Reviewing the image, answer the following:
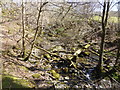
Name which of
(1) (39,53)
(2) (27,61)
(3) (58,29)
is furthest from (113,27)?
(2) (27,61)

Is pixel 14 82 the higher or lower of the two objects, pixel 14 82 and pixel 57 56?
the higher

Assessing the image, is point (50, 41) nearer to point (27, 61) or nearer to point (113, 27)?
point (27, 61)

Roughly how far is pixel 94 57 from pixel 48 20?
499 centimetres

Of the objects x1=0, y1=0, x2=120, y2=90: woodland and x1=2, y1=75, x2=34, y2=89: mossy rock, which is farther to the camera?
x1=0, y1=0, x2=120, y2=90: woodland

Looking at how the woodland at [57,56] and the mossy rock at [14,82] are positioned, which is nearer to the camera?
the mossy rock at [14,82]

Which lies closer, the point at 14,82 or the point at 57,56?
the point at 14,82

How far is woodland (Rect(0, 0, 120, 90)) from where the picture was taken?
17.5ft

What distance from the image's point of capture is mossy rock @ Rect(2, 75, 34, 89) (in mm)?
4289

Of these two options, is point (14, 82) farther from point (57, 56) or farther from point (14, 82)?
point (57, 56)

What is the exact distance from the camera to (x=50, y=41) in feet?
35.8

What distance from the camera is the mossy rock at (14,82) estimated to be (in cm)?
429

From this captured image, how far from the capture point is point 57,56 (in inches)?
323

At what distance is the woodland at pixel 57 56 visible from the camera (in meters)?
Result: 5.33

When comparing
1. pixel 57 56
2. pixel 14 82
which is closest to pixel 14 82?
pixel 14 82
